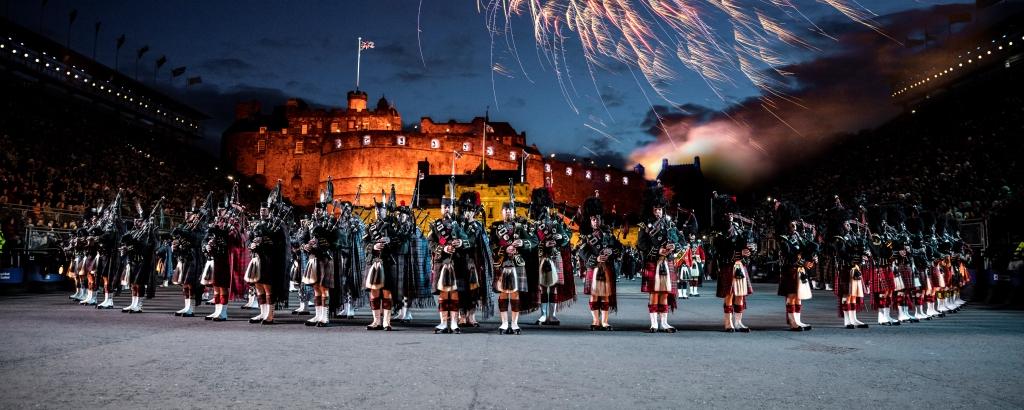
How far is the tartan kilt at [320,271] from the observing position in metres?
12.9

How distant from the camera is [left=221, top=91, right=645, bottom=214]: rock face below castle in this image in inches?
3725

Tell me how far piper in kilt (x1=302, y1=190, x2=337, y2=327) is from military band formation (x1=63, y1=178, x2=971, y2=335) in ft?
0.08

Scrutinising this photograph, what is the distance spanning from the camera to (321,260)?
1315cm

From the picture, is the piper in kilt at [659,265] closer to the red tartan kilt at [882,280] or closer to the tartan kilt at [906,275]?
the red tartan kilt at [882,280]

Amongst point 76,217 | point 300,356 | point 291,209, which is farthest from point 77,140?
point 300,356

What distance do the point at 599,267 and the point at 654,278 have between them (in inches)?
39.9

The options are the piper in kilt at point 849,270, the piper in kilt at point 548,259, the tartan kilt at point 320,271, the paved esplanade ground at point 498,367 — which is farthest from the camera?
the piper in kilt at point 849,270

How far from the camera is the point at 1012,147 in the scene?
36250mm

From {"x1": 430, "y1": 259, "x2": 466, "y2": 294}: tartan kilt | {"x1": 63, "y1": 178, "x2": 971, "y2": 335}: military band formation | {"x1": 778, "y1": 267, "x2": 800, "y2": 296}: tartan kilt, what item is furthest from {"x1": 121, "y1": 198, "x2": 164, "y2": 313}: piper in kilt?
{"x1": 778, "y1": 267, "x2": 800, "y2": 296}: tartan kilt

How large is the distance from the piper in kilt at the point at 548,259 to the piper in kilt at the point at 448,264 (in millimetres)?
1398

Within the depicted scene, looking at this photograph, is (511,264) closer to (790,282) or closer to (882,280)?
(790,282)

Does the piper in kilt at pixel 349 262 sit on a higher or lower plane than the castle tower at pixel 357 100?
lower

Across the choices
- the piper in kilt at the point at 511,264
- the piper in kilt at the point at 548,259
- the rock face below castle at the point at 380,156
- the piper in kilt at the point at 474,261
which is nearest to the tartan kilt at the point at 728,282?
the piper in kilt at the point at 548,259

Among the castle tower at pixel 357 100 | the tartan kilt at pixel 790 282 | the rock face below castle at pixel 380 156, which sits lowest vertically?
the tartan kilt at pixel 790 282
